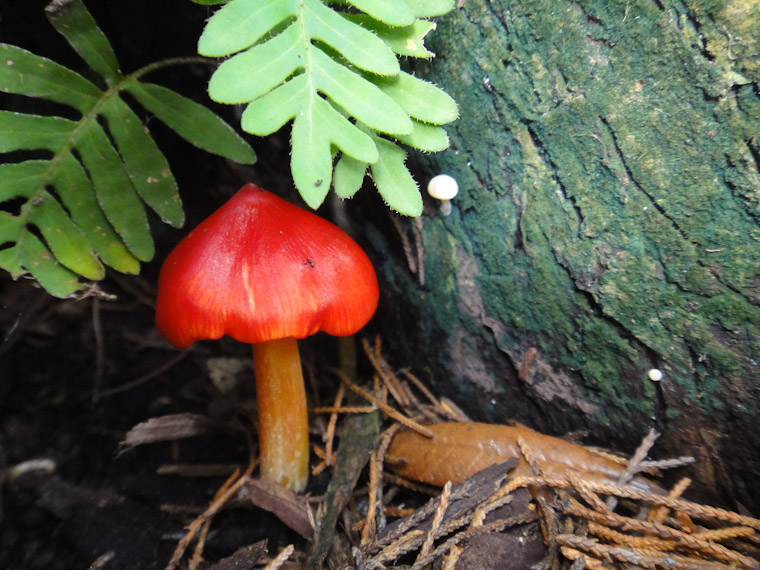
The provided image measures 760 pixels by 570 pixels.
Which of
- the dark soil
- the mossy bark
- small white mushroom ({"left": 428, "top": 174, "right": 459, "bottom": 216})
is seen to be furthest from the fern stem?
the dark soil

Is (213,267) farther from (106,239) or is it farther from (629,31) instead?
(629,31)

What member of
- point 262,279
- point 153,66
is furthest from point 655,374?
point 153,66

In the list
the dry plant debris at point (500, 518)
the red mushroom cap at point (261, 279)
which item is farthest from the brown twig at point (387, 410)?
the red mushroom cap at point (261, 279)

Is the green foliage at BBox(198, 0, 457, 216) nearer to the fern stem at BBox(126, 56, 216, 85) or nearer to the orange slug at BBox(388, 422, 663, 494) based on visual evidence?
the fern stem at BBox(126, 56, 216, 85)

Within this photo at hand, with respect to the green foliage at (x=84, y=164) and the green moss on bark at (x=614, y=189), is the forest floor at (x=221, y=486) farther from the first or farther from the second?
the green foliage at (x=84, y=164)

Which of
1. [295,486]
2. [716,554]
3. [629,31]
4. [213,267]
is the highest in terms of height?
[629,31]

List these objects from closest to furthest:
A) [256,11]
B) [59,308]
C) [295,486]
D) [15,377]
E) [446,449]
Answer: [256,11] → [446,449] → [295,486] → [15,377] → [59,308]

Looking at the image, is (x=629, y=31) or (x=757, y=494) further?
(x=757, y=494)

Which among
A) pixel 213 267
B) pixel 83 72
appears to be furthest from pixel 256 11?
pixel 83 72
